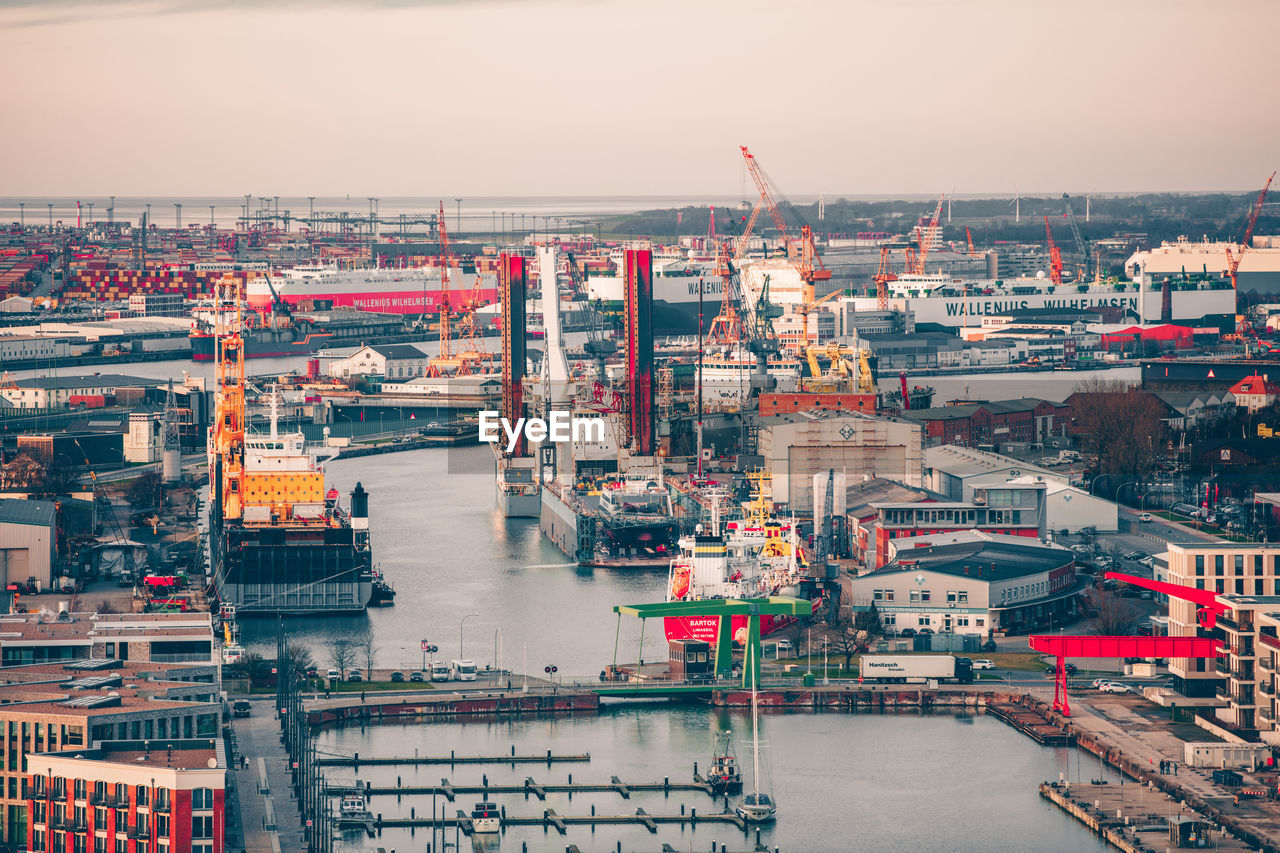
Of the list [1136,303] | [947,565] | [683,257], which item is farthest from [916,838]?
[683,257]

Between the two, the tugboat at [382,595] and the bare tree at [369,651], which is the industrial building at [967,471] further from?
the bare tree at [369,651]

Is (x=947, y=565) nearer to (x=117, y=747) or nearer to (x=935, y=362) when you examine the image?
(x=117, y=747)

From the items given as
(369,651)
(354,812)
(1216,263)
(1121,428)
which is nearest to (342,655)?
(369,651)

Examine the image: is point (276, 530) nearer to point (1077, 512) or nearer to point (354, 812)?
point (354, 812)

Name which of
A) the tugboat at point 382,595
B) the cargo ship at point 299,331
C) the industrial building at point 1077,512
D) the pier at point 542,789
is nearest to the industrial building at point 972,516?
the industrial building at point 1077,512

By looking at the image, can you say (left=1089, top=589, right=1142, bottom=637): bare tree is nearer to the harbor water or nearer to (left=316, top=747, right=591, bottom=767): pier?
the harbor water

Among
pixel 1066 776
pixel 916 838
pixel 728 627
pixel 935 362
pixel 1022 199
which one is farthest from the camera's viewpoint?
pixel 1022 199
